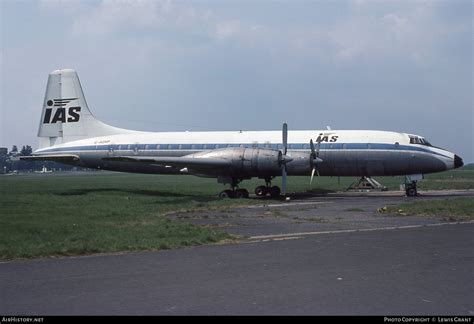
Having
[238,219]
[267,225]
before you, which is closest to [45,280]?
[267,225]

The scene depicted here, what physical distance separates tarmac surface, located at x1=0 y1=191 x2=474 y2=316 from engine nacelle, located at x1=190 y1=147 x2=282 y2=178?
47.8 ft

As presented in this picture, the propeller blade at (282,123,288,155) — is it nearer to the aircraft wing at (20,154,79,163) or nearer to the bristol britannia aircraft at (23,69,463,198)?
the bristol britannia aircraft at (23,69,463,198)

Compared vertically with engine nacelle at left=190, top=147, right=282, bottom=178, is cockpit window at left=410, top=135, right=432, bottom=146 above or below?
above

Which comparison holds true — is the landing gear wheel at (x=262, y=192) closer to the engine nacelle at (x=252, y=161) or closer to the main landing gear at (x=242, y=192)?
the main landing gear at (x=242, y=192)

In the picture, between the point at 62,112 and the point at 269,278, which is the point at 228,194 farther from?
the point at 269,278

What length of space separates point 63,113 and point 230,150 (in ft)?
47.9

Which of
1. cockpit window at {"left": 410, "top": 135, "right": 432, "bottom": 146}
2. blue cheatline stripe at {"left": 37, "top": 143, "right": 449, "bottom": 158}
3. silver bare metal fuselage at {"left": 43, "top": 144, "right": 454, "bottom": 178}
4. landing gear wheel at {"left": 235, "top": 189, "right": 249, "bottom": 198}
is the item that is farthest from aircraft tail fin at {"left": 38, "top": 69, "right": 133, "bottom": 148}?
cockpit window at {"left": 410, "top": 135, "right": 432, "bottom": 146}

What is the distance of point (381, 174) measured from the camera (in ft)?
102

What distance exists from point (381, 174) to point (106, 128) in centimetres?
1983

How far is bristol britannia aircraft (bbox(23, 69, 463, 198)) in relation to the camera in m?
29.9

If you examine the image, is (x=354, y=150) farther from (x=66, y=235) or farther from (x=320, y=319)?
(x=320, y=319)

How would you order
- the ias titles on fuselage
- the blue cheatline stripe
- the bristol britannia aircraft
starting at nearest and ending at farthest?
the bristol britannia aircraft, the blue cheatline stripe, the ias titles on fuselage

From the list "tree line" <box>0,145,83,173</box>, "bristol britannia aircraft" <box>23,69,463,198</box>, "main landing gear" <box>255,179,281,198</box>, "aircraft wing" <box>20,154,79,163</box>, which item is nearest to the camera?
"bristol britannia aircraft" <box>23,69,463,198</box>

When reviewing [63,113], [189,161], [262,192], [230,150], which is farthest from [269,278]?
[63,113]
